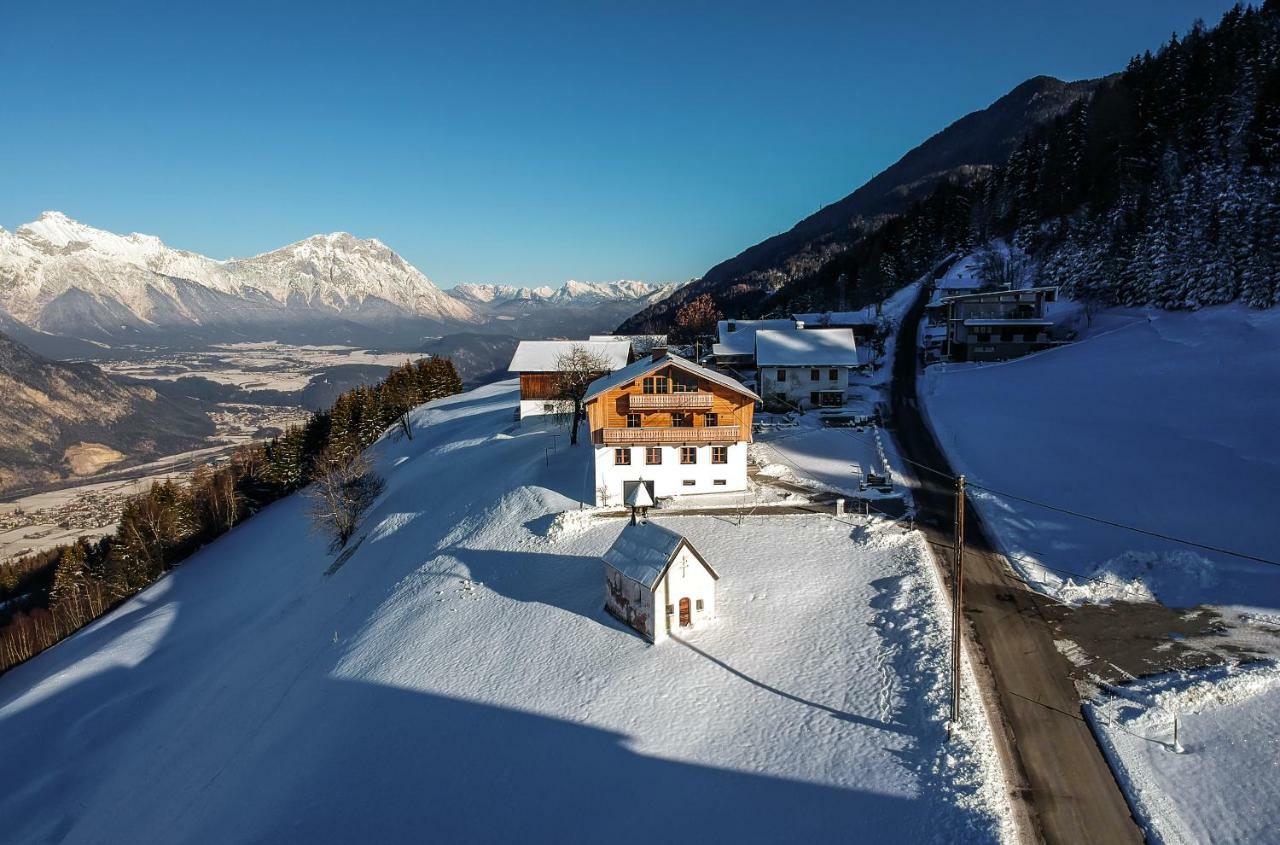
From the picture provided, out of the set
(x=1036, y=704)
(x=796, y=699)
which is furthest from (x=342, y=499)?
(x=1036, y=704)

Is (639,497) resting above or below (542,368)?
below

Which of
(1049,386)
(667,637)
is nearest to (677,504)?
(667,637)

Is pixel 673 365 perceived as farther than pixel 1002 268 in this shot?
No

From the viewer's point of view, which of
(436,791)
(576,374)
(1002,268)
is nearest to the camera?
(436,791)

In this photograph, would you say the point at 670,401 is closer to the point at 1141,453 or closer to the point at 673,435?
the point at 673,435

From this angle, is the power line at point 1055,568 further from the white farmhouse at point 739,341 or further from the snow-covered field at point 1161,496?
the white farmhouse at point 739,341

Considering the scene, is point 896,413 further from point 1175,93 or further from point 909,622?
point 1175,93

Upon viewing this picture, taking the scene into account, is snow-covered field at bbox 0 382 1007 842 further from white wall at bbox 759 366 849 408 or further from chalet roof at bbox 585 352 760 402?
white wall at bbox 759 366 849 408

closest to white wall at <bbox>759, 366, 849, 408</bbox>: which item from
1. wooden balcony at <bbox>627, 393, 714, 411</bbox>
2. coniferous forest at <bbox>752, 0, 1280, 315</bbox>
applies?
wooden balcony at <bbox>627, 393, 714, 411</bbox>
